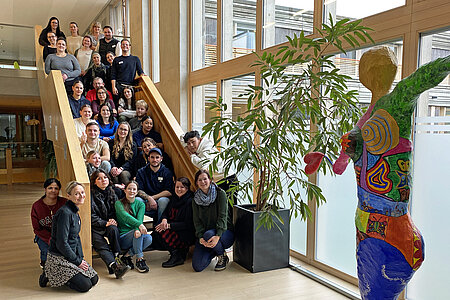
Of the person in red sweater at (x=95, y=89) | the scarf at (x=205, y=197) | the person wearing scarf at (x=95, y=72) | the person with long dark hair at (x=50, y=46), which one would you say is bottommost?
the scarf at (x=205, y=197)

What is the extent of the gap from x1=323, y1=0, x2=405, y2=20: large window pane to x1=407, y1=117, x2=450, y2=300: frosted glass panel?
97cm

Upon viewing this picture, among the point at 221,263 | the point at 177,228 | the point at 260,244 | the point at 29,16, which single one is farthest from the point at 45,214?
the point at 29,16

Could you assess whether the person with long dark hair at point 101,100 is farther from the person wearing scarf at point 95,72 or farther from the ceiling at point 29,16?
the ceiling at point 29,16

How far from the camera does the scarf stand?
12.7ft

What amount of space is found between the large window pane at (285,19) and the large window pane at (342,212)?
0.65m

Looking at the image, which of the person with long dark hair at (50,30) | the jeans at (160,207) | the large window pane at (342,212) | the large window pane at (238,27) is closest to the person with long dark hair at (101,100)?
the large window pane at (238,27)

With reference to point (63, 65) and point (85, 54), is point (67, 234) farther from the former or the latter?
point (85, 54)

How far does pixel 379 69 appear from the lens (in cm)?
195

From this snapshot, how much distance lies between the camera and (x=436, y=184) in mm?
2758

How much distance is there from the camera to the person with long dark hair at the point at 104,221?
12.2ft

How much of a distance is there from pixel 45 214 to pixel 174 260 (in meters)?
1.33

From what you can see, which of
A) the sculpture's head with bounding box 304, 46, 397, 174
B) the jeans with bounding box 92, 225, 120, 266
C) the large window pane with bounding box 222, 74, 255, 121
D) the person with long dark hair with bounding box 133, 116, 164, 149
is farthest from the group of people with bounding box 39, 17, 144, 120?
the sculpture's head with bounding box 304, 46, 397, 174

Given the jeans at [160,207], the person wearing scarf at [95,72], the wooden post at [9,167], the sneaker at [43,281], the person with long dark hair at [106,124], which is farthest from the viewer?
the wooden post at [9,167]

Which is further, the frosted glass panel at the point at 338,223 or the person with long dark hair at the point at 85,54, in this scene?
the person with long dark hair at the point at 85,54
